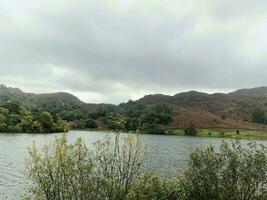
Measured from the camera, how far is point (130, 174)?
26.7 metres

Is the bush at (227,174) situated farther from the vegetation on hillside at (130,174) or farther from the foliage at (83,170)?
the foliage at (83,170)

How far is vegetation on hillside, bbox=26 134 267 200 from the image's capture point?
25438 mm

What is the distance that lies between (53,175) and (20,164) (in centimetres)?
6858

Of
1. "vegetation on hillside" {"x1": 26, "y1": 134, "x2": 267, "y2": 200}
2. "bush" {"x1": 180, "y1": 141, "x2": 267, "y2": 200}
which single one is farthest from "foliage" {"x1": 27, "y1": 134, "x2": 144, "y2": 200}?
"bush" {"x1": 180, "y1": 141, "x2": 267, "y2": 200}

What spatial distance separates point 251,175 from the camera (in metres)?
30.3

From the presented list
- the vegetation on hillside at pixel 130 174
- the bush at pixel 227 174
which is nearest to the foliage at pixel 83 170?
the vegetation on hillside at pixel 130 174

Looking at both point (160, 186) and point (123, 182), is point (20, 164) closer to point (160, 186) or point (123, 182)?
point (160, 186)

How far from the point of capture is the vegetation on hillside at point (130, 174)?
25438 millimetres

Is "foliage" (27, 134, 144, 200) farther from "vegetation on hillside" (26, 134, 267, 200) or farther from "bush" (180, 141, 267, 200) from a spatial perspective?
"bush" (180, 141, 267, 200)

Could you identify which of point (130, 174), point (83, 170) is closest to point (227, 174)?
point (130, 174)

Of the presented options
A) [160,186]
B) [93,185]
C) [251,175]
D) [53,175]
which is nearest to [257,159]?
[251,175]

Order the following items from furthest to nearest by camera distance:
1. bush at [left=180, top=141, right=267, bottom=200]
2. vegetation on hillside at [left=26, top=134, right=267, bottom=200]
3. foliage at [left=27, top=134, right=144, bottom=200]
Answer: bush at [left=180, top=141, right=267, bottom=200], vegetation on hillside at [left=26, top=134, right=267, bottom=200], foliage at [left=27, top=134, right=144, bottom=200]

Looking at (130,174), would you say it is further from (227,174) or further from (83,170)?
(227,174)

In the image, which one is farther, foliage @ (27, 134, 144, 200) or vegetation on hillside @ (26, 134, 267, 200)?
vegetation on hillside @ (26, 134, 267, 200)
